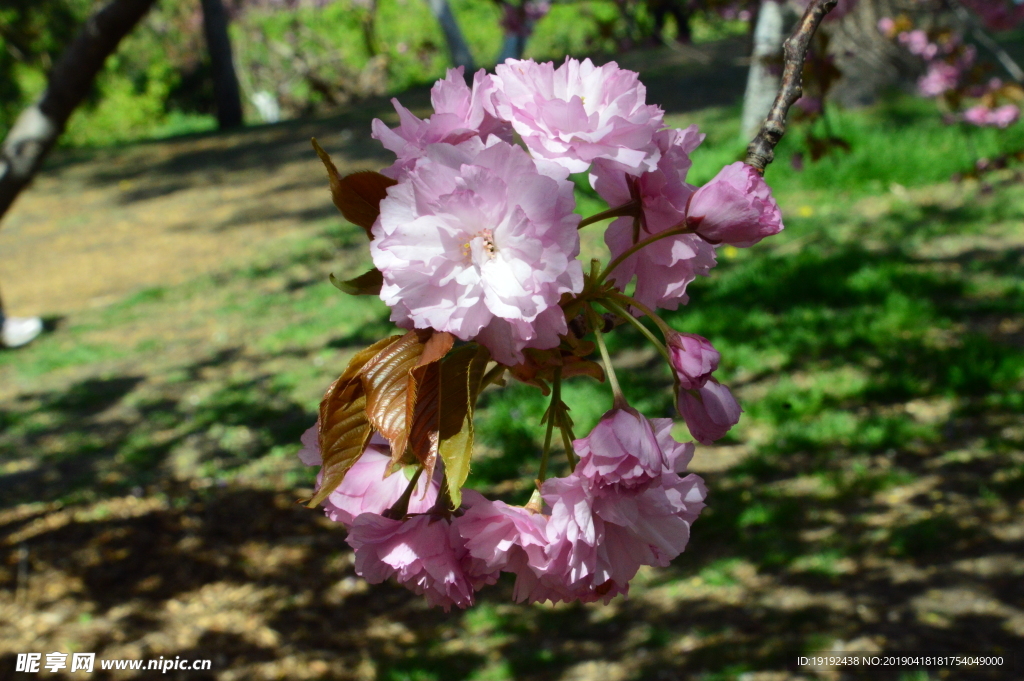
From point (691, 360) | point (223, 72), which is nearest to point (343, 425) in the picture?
point (691, 360)

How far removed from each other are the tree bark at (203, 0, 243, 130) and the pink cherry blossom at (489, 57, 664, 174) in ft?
44.7

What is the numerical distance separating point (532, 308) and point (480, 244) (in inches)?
2.6

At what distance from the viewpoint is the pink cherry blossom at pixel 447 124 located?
0.75 metres

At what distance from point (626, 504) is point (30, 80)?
15855 millimetres

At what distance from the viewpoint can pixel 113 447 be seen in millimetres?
4625

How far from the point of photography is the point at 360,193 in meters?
0.77

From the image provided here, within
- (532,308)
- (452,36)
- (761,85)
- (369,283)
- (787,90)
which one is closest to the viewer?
(532,308)

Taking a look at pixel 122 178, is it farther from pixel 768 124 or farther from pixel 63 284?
pixel 768 124

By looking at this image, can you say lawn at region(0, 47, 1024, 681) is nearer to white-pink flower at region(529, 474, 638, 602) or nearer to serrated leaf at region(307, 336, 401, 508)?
white-pink flower at region(529, 474, 638, 602)

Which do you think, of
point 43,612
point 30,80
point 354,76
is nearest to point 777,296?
point 43,612

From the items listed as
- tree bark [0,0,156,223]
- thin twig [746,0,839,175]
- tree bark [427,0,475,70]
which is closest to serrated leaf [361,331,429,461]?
thin twig [746,0,839,175]

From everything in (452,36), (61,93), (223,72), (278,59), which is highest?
(61,93)

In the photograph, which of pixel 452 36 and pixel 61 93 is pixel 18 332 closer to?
pixel 61 93

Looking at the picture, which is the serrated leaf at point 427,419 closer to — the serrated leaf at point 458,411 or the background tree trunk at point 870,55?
the serrated leaf at point 458,411
